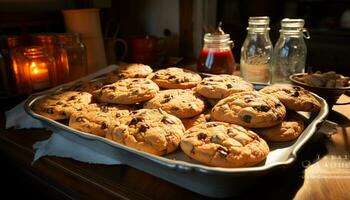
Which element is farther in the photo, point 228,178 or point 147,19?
point 147,19

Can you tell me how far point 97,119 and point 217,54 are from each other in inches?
20.3

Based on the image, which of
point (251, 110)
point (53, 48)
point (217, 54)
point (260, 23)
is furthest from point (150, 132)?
point (53, 48)

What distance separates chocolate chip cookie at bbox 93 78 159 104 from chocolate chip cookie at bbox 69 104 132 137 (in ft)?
0.10

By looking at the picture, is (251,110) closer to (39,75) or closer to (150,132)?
(150,132)

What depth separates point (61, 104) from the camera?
773 mm

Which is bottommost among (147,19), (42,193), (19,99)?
(42,193)

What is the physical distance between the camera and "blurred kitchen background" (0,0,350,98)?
131 centimetres

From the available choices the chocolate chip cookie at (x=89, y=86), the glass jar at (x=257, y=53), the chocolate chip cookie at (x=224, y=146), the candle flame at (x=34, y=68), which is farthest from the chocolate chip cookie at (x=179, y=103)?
the candle flame at (x=34, y=68)

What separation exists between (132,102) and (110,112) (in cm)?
7

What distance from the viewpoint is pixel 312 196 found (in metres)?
0.53

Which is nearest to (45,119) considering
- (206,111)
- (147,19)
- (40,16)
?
(206,111)

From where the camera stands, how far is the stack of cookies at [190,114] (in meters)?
0.55

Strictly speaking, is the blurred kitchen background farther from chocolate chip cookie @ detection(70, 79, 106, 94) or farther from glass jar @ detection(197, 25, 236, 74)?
chocolate chip cookie @ detection(70, 79, 106, 94)

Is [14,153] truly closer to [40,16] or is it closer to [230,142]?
[230,142]
